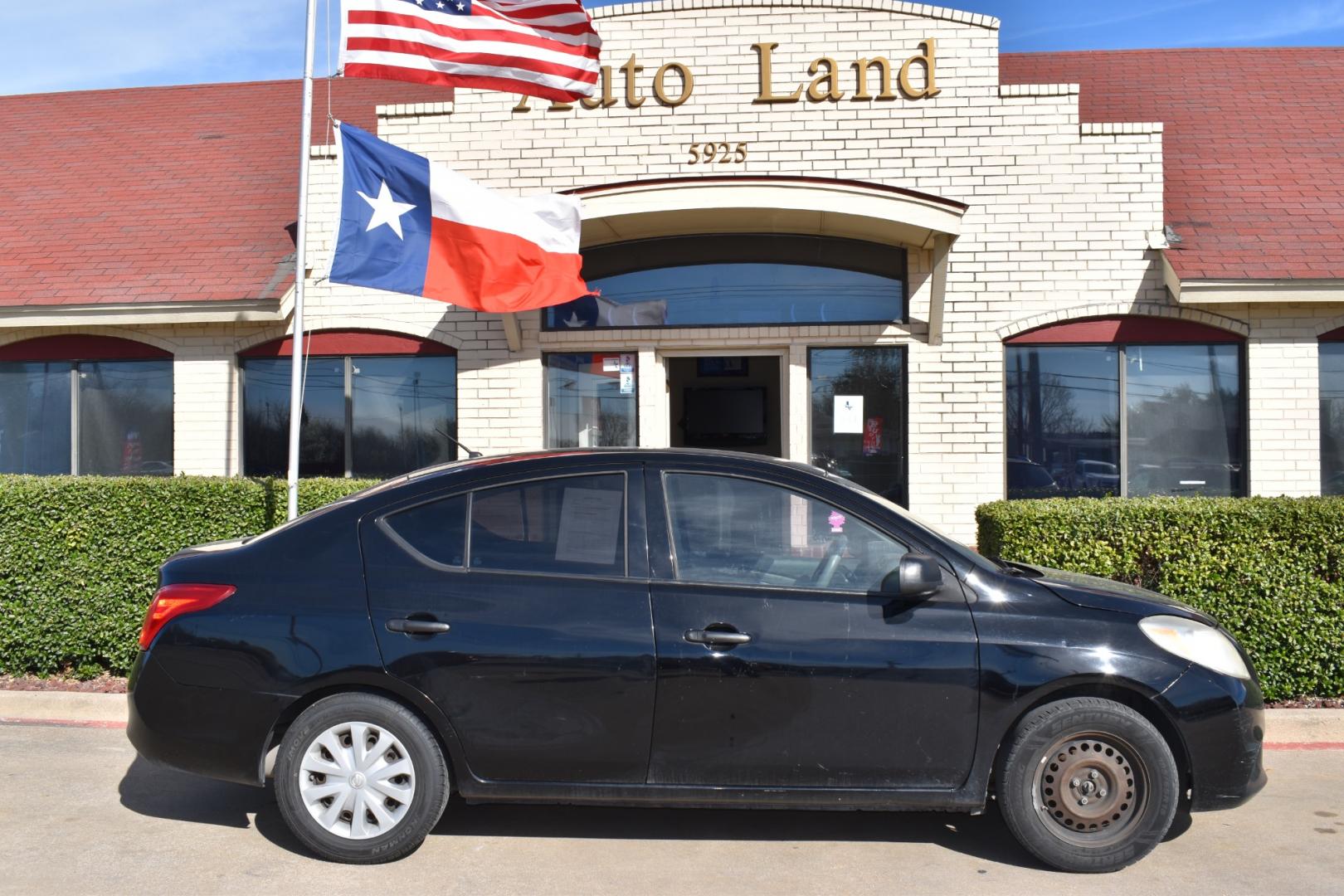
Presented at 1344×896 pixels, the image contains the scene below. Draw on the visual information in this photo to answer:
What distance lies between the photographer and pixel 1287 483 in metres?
9.98

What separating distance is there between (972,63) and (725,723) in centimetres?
753

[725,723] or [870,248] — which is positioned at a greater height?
[870,248]

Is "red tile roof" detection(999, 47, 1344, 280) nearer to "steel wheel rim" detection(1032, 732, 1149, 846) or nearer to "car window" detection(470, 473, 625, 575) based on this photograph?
"steel wheel rim" detection(1032, 732, 1149, 846)

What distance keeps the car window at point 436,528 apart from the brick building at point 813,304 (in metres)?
5.01

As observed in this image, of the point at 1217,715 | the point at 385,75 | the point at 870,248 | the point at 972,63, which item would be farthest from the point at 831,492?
the point at 972,63

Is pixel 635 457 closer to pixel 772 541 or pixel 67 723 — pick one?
pixel 772 541

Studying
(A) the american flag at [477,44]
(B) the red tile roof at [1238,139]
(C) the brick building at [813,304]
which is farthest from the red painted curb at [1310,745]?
(A) the american flag at [477,44]

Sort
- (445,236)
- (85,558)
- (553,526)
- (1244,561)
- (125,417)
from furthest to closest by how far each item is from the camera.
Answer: (125,417) → (445,236) → (85,558) → (1244,561) → (553,526)

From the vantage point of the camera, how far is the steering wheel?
15.7ft

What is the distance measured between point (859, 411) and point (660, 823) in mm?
5754

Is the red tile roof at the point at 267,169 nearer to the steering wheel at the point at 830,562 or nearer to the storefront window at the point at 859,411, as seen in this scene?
the storefront window at the point at 859,411

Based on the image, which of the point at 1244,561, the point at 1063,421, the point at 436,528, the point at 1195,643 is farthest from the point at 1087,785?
the point at 1063,421

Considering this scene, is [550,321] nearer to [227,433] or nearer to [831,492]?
[227,433]

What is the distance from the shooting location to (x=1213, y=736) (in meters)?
4.68
